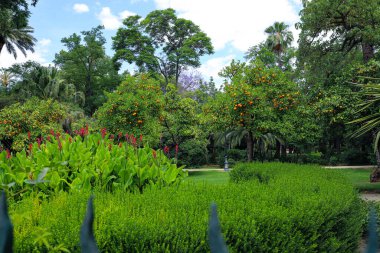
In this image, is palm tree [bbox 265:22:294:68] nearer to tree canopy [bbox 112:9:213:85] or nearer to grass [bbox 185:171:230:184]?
tree canopy [bbox 112:9:213:85]

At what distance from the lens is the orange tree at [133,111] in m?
19.6

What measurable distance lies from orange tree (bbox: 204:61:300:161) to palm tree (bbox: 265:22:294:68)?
30250 mm

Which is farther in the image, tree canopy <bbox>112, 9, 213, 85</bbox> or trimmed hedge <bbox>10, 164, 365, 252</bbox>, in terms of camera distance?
tree canopy <bbox>112, 9, 213, 85</bbox>

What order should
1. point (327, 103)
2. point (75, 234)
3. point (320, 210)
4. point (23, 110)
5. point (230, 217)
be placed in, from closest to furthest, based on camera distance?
point (75, 234), point (230, 217), point (320, 210), point (327, 103), point (23, 110)

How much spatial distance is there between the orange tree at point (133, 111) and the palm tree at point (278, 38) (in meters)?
Result: 27.3

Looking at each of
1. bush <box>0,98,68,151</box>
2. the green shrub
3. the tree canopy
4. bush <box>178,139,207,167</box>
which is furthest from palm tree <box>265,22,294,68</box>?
the green shrub

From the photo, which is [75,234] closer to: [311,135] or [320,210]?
[320,210]

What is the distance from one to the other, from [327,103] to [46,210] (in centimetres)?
1212

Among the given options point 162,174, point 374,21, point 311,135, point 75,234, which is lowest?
point 75,234

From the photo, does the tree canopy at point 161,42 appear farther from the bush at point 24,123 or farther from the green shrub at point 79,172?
the green shrub at point 79,172

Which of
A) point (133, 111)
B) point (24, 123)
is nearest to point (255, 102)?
point (133, 111)

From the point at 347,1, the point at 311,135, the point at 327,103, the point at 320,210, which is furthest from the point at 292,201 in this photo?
the point at 311,135

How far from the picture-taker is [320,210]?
4.42m

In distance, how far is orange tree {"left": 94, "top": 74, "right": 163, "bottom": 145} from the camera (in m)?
19.6
